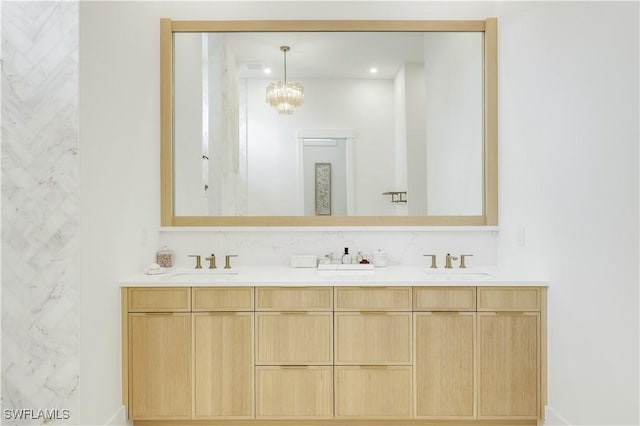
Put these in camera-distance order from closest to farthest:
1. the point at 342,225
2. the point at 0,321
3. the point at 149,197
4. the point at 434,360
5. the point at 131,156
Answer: the point at 0,321 → the point at 434,360 → the point at 131,156 → the point at 149,197 → the point at 342,225

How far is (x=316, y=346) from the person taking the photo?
2416 millimetres

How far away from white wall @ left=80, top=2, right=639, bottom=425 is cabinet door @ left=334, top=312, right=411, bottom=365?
2.25 feet

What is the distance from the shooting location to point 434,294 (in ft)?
A: 7.95

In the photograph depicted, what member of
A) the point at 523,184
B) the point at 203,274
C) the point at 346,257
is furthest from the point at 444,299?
the point at 203,274

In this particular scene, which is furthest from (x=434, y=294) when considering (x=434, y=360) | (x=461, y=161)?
(x=461, y=161)

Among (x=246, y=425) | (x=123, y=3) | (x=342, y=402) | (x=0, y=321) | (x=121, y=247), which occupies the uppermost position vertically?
(x=123, y=3)

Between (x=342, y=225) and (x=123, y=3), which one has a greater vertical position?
(x=123, y=3)

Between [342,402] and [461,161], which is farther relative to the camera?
[461,161]

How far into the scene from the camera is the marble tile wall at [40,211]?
6.56 ft

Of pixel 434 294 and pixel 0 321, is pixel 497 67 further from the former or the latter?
pixel 0 321

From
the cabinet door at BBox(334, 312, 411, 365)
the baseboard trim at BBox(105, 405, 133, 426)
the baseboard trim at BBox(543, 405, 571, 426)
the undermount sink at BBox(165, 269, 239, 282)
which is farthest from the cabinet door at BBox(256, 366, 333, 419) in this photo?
the baseboard trim at BBox(543, 405, 571, 426)

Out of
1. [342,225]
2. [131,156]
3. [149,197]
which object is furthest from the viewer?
[342,225]

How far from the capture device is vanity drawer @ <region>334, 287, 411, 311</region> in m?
2.43

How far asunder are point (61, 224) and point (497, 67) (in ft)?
9.41
